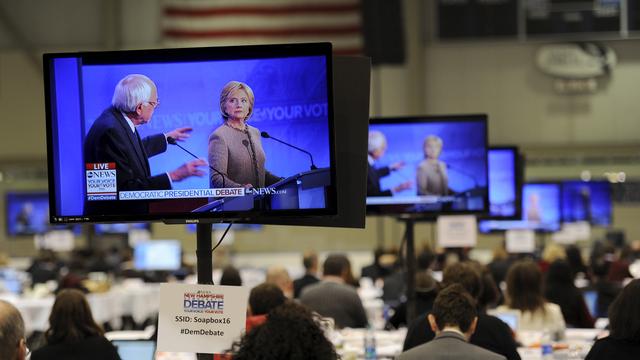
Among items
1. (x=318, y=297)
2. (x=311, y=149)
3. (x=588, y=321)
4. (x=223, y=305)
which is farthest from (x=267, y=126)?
(x=588, y=321)

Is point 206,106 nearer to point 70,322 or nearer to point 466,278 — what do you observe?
point 70,322

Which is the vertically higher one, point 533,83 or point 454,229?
point 533,83

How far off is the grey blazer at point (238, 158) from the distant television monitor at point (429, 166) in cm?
265

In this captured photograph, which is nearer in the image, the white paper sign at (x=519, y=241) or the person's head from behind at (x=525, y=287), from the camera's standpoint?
the person's head from behind at (x=525, y=287)

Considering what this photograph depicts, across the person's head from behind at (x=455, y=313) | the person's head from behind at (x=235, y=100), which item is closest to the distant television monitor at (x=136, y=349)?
the person's head from behind at (x=455, y=313)

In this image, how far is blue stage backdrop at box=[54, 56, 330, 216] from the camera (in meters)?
3.24

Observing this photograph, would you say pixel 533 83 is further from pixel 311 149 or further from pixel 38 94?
pixel 311 149

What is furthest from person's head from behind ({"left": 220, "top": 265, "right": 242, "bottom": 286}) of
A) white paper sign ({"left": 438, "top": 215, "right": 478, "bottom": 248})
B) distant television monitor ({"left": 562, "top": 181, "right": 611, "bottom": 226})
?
distant television monitor ({"left": 562, "top": 181, "right": 611, "bottom": 226})

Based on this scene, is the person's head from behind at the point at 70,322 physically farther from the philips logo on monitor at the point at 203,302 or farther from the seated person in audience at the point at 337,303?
the seated person in audience at the point at 337,303

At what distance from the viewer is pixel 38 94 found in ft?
71.4

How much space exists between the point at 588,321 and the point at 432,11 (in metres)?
12.9

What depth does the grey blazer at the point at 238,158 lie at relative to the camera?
3244mm

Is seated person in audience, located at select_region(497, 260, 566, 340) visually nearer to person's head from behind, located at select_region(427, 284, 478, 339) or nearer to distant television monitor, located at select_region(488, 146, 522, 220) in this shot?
distant television monitor, located at select_region(488, 146, 522, 220)

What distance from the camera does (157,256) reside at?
1600cm
